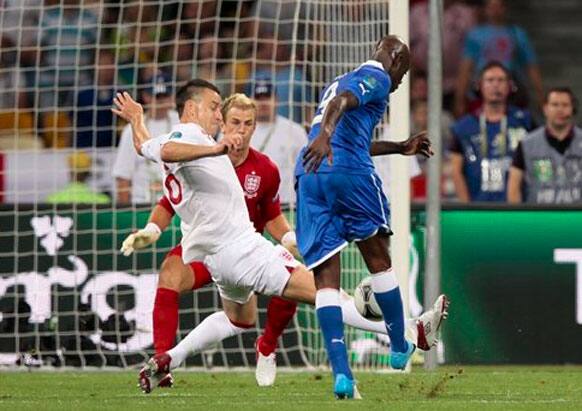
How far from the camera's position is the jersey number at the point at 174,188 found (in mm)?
10844

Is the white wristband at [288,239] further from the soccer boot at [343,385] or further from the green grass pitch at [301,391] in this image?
the soccer boot at [343,385]

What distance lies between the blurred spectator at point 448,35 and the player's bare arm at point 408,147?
9.52 meters

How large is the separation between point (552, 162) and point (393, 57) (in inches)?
251

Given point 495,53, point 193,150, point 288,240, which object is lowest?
point 288,240

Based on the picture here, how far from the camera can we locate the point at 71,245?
14320 millimetres

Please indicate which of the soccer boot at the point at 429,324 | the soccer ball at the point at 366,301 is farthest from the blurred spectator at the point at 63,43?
the soccer boot at the point at 429,324

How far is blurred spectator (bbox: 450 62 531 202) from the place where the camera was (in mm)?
16834

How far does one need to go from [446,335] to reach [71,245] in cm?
305

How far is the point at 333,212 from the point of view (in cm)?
970

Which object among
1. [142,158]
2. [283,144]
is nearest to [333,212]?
[283,144]

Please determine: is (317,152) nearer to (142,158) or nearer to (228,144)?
(228,144)

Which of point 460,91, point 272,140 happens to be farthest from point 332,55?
point 460,91

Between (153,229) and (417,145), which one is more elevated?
(417,145)

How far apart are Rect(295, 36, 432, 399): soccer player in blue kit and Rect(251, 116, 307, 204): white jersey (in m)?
4.45
